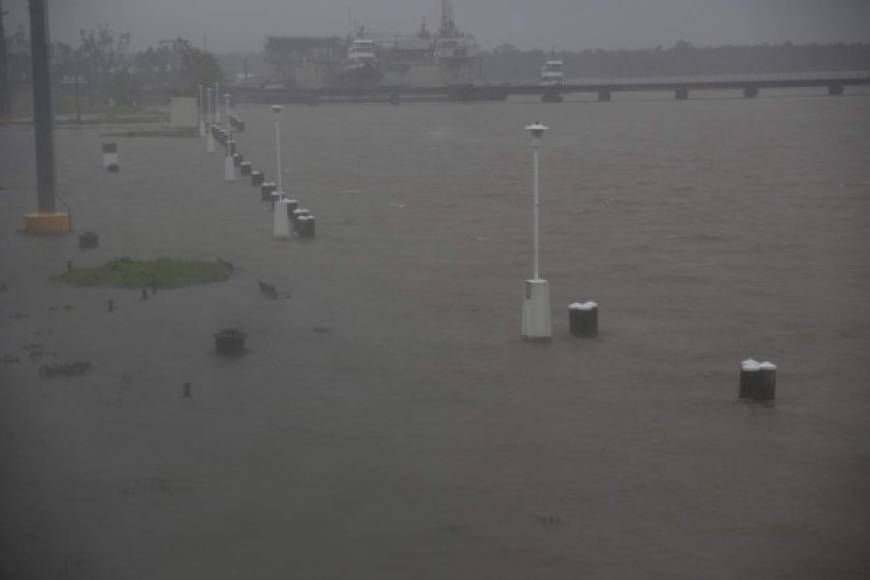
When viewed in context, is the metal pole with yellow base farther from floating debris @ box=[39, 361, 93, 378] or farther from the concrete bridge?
the concrete bridge

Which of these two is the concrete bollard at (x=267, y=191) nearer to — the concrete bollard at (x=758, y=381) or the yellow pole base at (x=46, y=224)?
the yellow pole base at (x=46, y=224)

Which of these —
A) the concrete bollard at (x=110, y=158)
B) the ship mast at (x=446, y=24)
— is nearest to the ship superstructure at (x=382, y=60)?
the ship mast at (x=446, y=24)

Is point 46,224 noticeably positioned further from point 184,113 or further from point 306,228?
point 184,113

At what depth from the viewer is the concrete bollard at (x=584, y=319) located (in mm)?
11352

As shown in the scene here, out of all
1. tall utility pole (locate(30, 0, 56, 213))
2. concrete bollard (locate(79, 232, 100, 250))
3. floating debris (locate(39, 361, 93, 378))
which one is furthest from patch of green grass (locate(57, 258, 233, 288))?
floating debris (locate(39, 361, 93, 378))

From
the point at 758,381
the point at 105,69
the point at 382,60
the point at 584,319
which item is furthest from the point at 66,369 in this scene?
the point at 382,60

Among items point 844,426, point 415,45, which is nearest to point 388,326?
point 844,426

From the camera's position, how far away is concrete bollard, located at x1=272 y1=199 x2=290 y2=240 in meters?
18.4

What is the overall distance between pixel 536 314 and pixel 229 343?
2.49 m

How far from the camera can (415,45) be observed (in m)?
152

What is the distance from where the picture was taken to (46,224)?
19.5 m

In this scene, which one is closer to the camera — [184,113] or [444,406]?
[444,406]

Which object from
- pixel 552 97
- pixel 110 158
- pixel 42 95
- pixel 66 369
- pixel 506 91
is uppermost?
pixel 42 95

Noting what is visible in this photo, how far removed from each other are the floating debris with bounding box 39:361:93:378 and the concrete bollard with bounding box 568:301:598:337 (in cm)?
389
